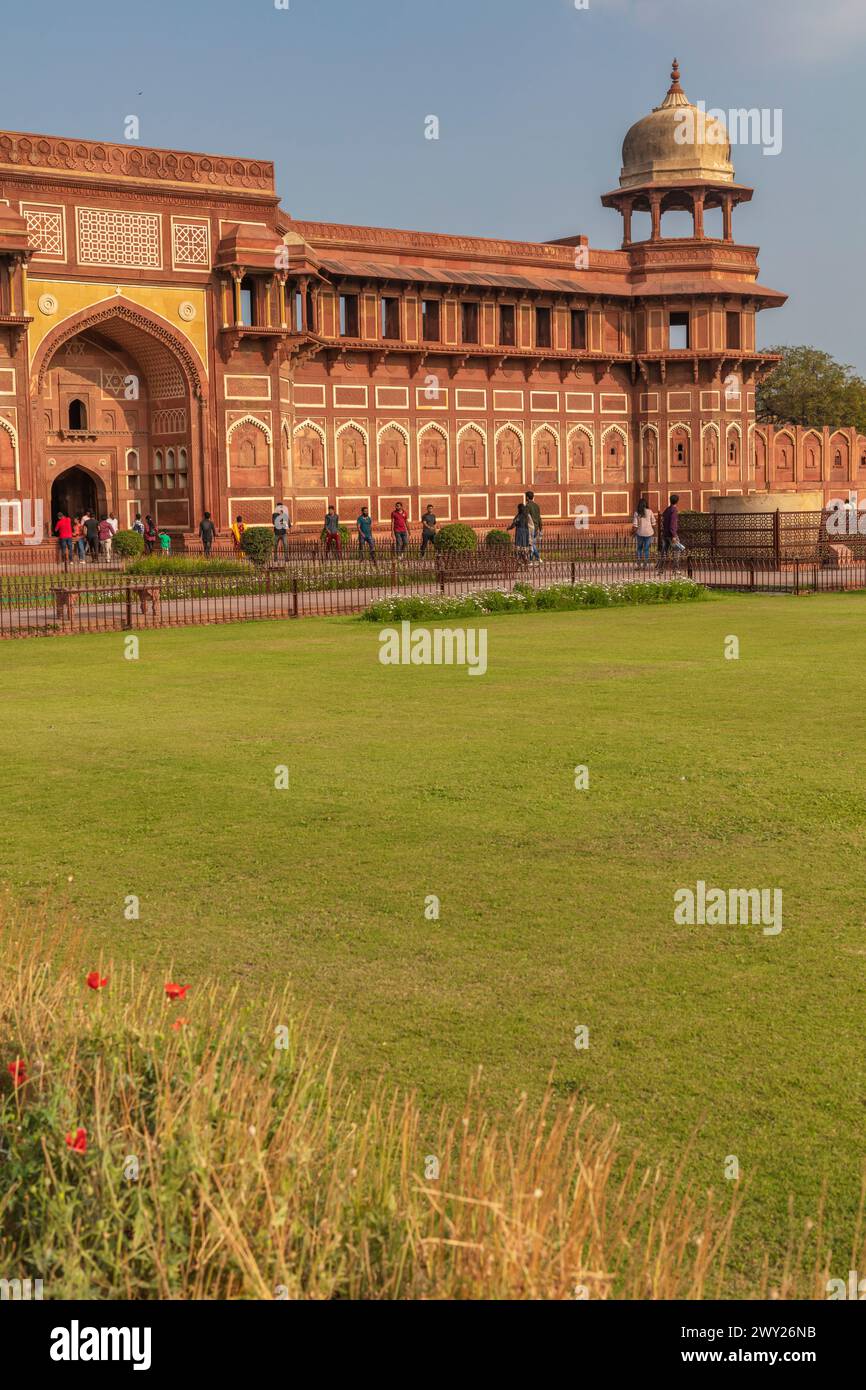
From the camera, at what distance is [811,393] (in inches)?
2048

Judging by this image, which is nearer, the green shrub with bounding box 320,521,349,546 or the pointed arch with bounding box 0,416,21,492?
the pointed arch with bounding box 0,416,21,492

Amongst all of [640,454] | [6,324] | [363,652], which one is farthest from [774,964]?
[640,454]

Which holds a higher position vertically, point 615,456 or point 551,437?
point 551,437

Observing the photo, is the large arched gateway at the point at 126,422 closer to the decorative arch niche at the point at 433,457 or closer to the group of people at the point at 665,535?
the decorative arch niche at the point at 433,457

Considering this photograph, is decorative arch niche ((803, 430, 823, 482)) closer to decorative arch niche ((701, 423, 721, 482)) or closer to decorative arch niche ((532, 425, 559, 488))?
decorative arch niche ((701, 423, 721, 482))

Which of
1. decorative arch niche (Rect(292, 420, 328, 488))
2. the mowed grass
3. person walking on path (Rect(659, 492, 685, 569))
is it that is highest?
decorative arch niche (Rect(292, 420, 328, 488))

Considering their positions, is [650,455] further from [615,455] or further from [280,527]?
[280,527]

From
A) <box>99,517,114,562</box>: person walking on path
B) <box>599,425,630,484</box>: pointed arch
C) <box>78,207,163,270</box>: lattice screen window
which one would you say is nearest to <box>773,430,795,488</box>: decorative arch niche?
<box>599,425,630,484</box>: pointed arch

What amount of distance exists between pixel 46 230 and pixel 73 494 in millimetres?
6172

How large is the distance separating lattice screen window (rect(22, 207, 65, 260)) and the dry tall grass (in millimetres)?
25802

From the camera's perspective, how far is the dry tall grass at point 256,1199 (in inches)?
78.4

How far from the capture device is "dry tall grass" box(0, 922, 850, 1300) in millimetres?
1990

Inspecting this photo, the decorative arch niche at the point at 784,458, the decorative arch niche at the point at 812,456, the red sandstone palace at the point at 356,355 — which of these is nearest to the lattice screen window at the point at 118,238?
the red sandstone palace at the point at 356,355

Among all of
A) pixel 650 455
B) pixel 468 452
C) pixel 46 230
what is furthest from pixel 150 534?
pixel 650 455
